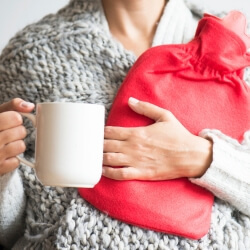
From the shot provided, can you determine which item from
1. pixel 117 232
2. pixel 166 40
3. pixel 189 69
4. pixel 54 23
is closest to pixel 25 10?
pixel 54 23

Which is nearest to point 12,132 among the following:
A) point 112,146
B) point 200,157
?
point 112,146

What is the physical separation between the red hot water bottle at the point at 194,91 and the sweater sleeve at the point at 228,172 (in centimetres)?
3

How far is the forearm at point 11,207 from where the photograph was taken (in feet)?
3.48

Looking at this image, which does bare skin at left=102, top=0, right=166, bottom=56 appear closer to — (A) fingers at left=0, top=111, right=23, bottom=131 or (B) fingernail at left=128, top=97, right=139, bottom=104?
(B) fingernail at left=128, top=97, right=139, bottom=104

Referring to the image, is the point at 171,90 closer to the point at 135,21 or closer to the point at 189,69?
the point at 189,69

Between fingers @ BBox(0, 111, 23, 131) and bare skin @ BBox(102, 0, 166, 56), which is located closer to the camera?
fingers @ BBox(0, 111, 23, 131)

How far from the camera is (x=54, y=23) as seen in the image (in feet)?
3.86

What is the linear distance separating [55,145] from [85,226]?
0.22m

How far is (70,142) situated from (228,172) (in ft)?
1.06

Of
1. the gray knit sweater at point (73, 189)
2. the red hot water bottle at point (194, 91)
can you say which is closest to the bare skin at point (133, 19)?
the gray knit sweater at point (73, 189)

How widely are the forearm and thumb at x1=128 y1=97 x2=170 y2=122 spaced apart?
0.27m

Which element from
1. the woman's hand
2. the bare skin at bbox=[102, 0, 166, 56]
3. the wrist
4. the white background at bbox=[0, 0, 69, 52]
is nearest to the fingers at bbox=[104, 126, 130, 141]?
the woman's hand

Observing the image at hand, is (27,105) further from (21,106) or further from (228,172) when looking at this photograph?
(228,172)

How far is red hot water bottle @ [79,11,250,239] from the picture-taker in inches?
38.4
